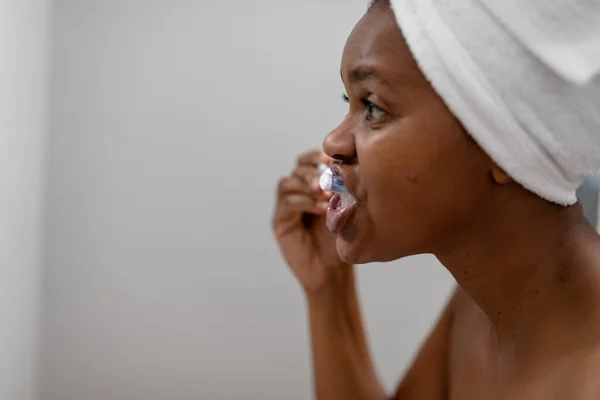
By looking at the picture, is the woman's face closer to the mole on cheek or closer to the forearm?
the mole on cheek

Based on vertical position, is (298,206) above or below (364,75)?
below

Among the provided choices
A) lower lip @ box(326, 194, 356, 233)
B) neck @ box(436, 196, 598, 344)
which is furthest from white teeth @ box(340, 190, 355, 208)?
neck @ box(436, 196, 598, 344)

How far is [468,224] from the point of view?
19.7 inches

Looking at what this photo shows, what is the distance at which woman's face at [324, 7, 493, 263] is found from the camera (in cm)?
47

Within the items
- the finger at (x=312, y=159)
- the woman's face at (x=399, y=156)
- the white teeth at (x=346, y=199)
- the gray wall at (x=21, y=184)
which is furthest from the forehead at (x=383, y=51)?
the gray wall at (x=21, y=184)

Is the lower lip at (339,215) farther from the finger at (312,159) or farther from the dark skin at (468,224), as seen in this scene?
the finger at (312,159)

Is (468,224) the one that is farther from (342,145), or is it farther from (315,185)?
(315,185)

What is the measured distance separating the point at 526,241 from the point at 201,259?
68cm

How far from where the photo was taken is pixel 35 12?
35.4 inches

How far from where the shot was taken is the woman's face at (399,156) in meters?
0.47

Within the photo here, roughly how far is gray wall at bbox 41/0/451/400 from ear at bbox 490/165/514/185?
61cm

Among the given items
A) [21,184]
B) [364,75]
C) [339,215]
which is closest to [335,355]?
[339,215]

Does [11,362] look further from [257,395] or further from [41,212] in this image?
[257,395]

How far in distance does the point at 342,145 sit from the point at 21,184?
1.94ft
